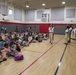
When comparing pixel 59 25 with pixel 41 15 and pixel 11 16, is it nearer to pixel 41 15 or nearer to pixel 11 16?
pixel 41 15

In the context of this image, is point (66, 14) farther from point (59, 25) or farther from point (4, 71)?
point (4, 71)

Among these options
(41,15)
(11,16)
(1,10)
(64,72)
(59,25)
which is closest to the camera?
(64,72)

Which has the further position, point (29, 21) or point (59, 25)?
point (29, 21)

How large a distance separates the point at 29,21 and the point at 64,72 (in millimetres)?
21159

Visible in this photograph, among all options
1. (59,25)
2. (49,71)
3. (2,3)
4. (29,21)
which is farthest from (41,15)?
(49,71)

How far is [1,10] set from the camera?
57.5ft

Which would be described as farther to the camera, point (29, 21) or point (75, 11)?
point (29, 21)

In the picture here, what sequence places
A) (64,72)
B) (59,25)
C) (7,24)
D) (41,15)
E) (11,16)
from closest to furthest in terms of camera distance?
(64,72) → (7,24) → (11,16) → (59,25) → (41,15)

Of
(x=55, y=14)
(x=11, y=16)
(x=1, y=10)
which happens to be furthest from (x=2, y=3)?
(x=55, y=14)

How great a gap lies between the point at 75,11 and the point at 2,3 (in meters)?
13.7

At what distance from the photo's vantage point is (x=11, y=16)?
797 inches

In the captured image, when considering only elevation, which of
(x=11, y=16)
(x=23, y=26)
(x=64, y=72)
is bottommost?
(x=64, y=72)

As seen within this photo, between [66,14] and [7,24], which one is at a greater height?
[66,14]

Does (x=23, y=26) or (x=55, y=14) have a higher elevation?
(x=55, y=14)
